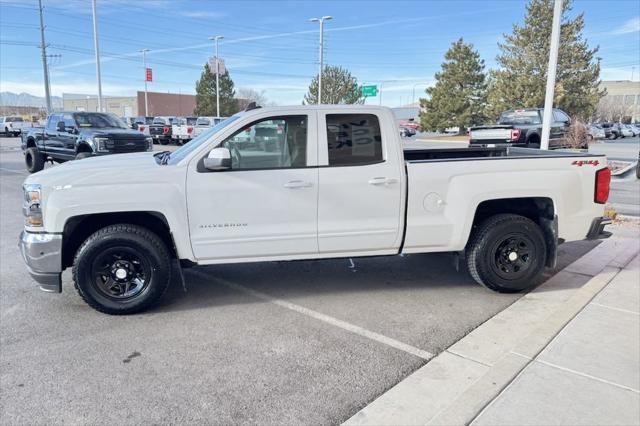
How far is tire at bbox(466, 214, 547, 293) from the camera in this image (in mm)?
4914

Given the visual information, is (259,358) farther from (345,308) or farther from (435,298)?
(435,298)

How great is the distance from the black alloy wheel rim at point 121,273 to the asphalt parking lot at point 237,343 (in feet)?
0.83

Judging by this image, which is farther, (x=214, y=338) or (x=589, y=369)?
(x=214, y=338)

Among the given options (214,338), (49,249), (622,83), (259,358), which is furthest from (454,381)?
(622,83)

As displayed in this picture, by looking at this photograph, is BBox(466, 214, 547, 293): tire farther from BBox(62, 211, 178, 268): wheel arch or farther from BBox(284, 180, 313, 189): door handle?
BBox(62, 211, 178, 268): wheel arch

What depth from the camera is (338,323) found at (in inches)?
169

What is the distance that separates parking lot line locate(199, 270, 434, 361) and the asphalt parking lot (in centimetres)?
2

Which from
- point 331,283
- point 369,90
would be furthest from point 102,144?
point 369,90

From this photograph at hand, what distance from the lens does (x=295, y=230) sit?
4.54m

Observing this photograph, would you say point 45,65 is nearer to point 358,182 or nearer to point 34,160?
point 34,160

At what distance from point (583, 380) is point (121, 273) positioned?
3.81 metres

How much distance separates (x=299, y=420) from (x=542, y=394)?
1.56 m

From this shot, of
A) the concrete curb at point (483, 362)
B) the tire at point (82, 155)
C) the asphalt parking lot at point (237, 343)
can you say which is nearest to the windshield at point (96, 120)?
the tire at point (82, 155)

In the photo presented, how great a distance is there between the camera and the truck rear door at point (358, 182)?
14.9ft
